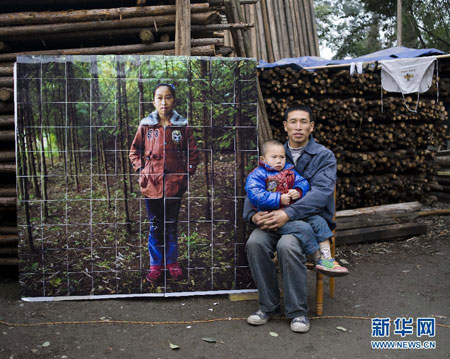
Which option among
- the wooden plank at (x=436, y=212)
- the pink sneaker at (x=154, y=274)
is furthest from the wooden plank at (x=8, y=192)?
the wooden plank at (x=436, y=212)

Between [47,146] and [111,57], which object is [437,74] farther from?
[47,146]

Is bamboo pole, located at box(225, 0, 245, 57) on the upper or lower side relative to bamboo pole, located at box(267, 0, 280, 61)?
lower

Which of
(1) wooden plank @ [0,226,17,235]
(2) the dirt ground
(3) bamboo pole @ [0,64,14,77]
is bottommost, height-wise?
(2) the dirt ground

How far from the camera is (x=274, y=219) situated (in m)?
3.77

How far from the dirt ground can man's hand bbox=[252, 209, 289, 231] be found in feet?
2.75

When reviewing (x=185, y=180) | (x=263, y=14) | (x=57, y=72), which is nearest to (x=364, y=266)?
(x=185, y=180)

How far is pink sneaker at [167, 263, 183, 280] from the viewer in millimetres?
4242

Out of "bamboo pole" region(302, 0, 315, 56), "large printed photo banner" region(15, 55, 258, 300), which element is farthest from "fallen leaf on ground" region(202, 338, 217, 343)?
"bamboo pole" region(302, 0, 315, 56)

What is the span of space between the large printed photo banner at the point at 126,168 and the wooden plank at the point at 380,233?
2.75m

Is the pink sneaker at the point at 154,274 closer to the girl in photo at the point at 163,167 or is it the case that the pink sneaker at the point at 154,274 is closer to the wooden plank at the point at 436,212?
the girl in photo at the point at 163,167

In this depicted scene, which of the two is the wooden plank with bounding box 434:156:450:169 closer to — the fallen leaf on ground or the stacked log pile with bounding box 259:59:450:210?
the stacked log pile with bounding box 259:59:450:210

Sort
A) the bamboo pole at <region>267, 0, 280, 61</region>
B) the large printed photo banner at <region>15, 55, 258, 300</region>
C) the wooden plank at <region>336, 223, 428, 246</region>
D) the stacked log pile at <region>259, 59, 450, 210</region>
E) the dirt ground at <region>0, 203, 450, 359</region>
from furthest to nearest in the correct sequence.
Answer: the bamboo pole at <region>267, 0, 280, 61</region>
the stacked log pile at <region>259, 59, 450, 210</region>
the wooden plank at <region>336, 223, 428, 246</region>
the large printed photo banner at <region>15, 55, 258, 300</region>
the dirt ground at <region>0, 203, 450, 359</region>

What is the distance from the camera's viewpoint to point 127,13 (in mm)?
5172

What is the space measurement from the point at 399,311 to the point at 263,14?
7272 millimetres
